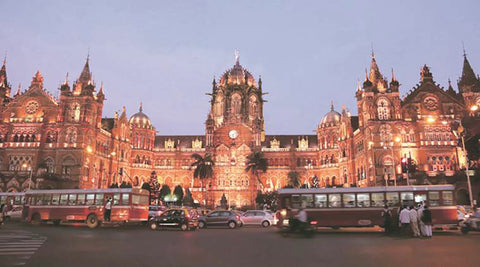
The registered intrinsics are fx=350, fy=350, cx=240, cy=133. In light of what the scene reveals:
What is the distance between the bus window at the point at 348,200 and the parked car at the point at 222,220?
10.1 m

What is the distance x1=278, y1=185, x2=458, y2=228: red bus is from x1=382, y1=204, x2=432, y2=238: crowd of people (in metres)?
2.80

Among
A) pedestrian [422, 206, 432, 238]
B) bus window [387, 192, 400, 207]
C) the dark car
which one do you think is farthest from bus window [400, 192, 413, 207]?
the dark car

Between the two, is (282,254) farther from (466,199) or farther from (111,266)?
(466,199)

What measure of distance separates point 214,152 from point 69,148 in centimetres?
3273

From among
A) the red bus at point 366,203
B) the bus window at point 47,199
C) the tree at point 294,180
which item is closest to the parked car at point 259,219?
the red bus at point 366,203

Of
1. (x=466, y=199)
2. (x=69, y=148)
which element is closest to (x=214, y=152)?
(x=69, y=148)

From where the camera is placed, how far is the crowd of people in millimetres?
21156

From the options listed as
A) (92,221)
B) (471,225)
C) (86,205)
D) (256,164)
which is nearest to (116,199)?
(92,221)

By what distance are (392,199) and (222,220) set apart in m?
14.6

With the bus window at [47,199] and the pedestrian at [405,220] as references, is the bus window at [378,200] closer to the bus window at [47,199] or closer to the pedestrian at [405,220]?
the pedestrian at [405,220]

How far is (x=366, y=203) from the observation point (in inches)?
1056

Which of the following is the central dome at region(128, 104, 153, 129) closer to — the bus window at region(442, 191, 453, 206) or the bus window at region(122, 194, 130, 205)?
the bus window at region(122, 194, 130, 205)

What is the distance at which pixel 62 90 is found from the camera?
69.6m

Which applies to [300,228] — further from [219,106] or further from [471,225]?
[219,106]
